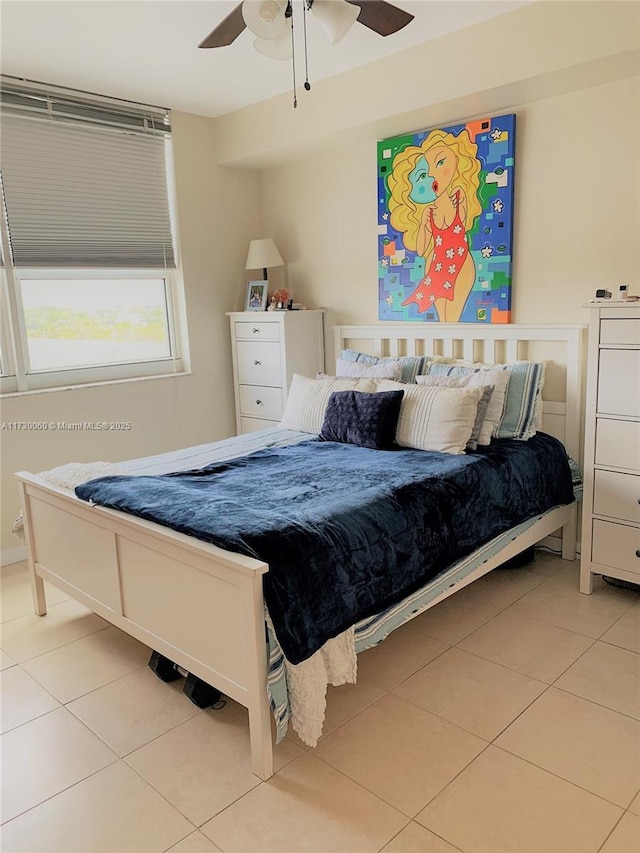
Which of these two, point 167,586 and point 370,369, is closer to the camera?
point 167,586

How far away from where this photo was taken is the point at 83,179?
3754 millimetres

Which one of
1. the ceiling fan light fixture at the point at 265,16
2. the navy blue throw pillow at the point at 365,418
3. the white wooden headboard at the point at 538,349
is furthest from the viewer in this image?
the white wooden headboard at the point at 538,349

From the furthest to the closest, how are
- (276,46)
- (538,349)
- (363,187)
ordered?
(363,187), (538,349), (276,46)

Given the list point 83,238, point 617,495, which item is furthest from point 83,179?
point 617,495

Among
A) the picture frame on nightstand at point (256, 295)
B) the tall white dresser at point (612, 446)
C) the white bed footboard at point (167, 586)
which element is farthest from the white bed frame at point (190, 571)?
the picture frame on nightstand at point (256, 295)

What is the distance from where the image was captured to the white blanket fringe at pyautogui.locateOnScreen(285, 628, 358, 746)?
1.92 meters

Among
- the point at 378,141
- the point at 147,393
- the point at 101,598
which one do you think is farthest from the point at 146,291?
the point at 101,598

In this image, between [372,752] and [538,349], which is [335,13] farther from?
[372,752]

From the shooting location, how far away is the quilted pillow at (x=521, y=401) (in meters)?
3.19

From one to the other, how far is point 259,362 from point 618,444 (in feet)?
7.64

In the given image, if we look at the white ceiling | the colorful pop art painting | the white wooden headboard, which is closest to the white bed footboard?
the white ceiling

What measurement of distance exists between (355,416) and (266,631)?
1.49 m

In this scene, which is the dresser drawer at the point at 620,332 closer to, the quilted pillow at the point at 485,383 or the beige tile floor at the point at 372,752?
the quilted pillow at the point at 485,383

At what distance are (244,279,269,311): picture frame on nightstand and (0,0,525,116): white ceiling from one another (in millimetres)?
1106
